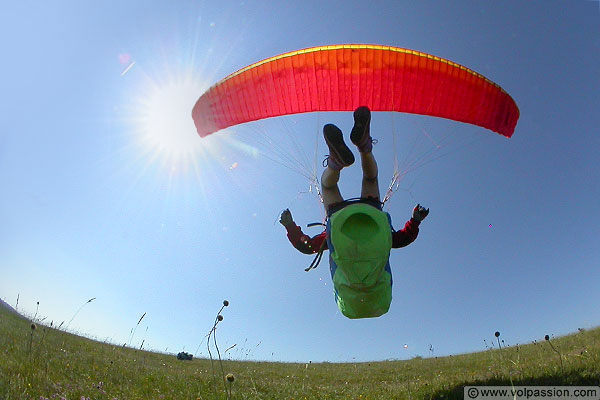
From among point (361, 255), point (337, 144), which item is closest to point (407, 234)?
point (361, 255)

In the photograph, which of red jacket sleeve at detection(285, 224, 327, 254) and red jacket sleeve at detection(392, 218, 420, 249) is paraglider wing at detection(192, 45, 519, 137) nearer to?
red jacket sleeve at detection(285, 224, 327, 254)

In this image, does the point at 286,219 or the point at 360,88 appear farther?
the point at 360,88

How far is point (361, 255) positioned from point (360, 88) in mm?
3832

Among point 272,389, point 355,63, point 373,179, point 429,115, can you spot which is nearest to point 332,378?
point 272,389

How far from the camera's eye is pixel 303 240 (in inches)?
243

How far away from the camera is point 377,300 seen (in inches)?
200

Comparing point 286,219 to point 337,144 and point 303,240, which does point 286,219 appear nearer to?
point 303,240

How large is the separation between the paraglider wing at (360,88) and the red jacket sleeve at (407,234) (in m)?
2.67

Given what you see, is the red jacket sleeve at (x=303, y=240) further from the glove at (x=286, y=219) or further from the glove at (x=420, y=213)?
the glove at (x=420, y=213)

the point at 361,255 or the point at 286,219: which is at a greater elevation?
the point at 286,219

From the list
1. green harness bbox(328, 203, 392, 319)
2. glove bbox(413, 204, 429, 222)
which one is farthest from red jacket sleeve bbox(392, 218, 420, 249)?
green harness bbox(328, 203, 392, 319)

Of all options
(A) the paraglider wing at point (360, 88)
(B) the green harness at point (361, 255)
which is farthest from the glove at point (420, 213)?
(A) the paraglider wing at point (360, 88)

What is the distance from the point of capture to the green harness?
188 inches

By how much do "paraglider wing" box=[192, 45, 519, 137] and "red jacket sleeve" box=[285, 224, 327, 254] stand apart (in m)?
2.57
